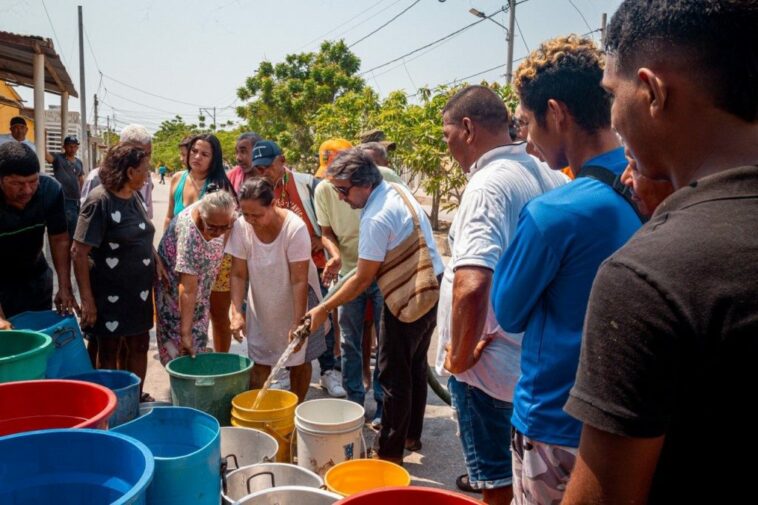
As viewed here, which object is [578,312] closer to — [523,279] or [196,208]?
[523,279]

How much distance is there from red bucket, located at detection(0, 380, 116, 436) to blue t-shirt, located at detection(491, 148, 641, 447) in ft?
4.32

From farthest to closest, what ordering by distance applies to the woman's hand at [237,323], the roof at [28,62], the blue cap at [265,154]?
the roof at [28,62] < the blue cap at [265,154] < the woman's hand at [237,323]

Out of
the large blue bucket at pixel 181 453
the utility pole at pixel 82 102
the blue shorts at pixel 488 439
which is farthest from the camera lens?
the utility pole at pixel 82 102

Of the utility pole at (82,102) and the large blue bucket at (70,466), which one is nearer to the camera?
the large blue bucket at (70,466)

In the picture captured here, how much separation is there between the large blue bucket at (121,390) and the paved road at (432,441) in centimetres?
147

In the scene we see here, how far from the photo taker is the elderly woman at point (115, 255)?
3.47 meters

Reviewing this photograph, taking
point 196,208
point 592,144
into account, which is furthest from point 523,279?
point 196,208

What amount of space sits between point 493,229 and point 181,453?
1.62 meters

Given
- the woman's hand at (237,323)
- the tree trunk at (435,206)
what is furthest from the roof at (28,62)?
the tree trunk at (435,206)

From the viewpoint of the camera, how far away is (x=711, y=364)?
30.1 inches

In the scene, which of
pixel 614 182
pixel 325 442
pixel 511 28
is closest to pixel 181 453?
pixel 325 442

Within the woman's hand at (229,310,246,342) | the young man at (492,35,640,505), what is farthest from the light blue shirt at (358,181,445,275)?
the young man at (492,35,640,505)

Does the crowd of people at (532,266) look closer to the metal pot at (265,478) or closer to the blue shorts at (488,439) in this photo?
the blue shorts at (488,439)

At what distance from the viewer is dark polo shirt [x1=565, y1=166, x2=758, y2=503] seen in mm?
744
